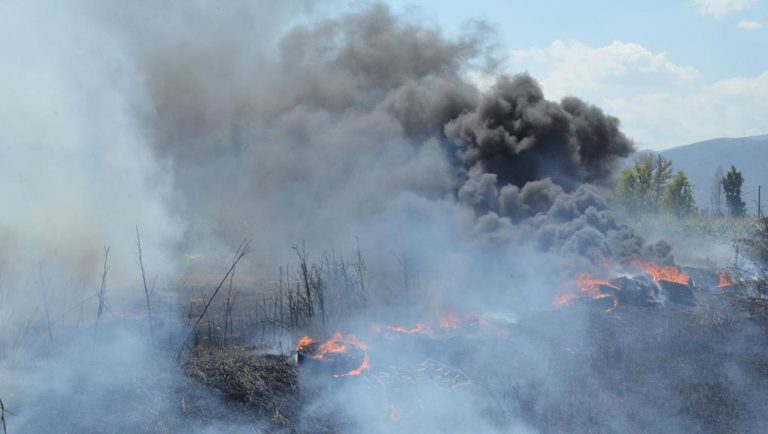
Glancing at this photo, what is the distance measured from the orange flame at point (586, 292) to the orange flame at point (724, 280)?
5.36 metres

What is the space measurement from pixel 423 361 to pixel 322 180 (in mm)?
18068

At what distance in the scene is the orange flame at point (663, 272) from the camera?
2269 cm

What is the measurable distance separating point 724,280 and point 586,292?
23.4 ft

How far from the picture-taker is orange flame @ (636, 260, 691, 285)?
22.7 meters

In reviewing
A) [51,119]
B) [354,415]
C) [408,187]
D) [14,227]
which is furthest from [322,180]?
[354,415]

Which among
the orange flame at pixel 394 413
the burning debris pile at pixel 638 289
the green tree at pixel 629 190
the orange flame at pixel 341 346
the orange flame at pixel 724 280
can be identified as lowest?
the orange flame at pixel 724 280

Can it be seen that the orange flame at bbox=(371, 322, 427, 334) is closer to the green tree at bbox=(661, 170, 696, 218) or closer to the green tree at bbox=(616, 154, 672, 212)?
A: the green tree at bbox=(616, 154, 672, 212)

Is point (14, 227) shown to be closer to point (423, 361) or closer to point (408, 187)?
point (423, 361)

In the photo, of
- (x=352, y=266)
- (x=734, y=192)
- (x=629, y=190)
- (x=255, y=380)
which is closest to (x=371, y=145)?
(x=352, y=266)

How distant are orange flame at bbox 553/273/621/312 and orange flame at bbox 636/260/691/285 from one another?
2619mm

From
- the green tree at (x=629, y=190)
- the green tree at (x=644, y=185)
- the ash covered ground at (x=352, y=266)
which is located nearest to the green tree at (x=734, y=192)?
the green tree at (x=644, y=185)

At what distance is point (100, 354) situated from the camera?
13.6m

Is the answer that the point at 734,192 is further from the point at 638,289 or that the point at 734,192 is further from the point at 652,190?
the point at 638,289

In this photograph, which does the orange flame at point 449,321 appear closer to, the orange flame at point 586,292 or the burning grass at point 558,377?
the burning grass at point 558,377
